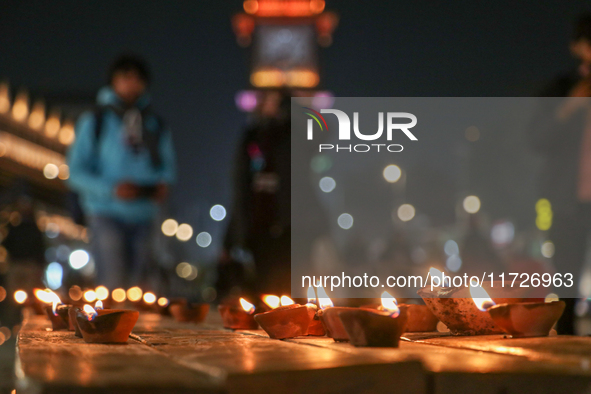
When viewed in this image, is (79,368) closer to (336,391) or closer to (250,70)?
(336,391)

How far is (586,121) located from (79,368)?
138 inches

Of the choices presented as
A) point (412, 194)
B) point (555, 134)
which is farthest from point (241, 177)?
point (412, 194)

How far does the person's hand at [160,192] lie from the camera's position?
5035mm

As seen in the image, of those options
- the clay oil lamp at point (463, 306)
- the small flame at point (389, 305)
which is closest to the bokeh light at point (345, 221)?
the clay oil lamp at point (463, 306)

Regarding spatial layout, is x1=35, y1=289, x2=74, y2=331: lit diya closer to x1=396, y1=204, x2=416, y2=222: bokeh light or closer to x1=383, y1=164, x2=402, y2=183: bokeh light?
x1=396, y1=204, x2=416, y2=222: bokeh light

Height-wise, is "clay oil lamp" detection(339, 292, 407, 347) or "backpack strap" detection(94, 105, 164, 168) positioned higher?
"backpack strap" detection(94, 105, 164, 168)

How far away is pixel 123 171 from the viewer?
5.16m

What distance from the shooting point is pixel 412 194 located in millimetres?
65125

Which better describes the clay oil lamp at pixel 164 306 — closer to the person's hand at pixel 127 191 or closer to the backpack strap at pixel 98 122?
the person's hand at pixel 127 191

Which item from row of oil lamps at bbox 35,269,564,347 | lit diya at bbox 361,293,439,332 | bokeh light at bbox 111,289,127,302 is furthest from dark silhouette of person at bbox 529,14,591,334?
bokeh light at bbox 111,289,127,302

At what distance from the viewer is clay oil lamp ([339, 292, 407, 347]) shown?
66.4 inches

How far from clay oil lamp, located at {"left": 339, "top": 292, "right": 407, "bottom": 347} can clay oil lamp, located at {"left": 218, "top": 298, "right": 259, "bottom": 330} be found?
0.93 metres

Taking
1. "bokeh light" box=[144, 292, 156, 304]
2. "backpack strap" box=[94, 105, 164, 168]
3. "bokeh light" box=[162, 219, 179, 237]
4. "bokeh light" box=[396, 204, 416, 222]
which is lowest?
"bokeh light" box=[144, 292, 156, 304]

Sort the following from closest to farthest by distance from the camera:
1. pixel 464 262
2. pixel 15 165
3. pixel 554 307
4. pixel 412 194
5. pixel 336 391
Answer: pixel 336 391 → pixel 554 307 → pixel 464 262 → pixel 412 194 → pixel 15 165
